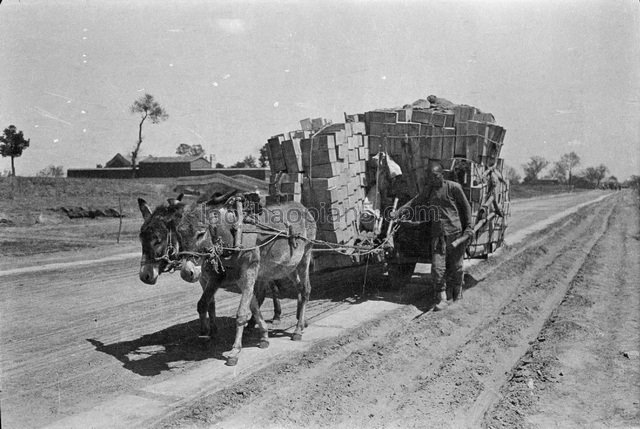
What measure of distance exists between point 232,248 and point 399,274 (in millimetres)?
5238

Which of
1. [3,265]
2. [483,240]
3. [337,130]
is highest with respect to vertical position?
[337,130]

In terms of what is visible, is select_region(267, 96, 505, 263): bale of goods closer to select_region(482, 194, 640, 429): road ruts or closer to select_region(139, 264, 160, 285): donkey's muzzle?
select_region(482, 194, 640, 429): road ruts

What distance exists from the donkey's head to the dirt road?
4.01 feet

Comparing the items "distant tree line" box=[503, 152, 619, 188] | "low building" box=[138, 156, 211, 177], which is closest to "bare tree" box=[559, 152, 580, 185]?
"distant tree line" box=[503, 152, 619, 188]

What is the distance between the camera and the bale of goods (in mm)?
8023

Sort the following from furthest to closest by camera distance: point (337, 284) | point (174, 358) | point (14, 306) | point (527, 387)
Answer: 1. point (337, 284)
2. point (14, 306)
3. point (174, 358)
4. point (527, 387)

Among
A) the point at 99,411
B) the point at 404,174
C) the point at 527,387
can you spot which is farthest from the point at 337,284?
the point at 99,411

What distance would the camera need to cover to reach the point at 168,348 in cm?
645

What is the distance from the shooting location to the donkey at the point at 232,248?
5359 mm

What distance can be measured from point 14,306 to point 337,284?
611 centimetres

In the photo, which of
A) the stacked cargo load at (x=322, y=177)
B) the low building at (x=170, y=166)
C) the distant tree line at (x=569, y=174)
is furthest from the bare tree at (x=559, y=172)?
the stacked cargo load at (x=322, y=177)

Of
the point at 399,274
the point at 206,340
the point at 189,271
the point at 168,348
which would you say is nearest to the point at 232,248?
the point at 189,271

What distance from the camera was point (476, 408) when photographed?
4.92m

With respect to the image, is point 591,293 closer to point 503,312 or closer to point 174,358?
point 503,312
